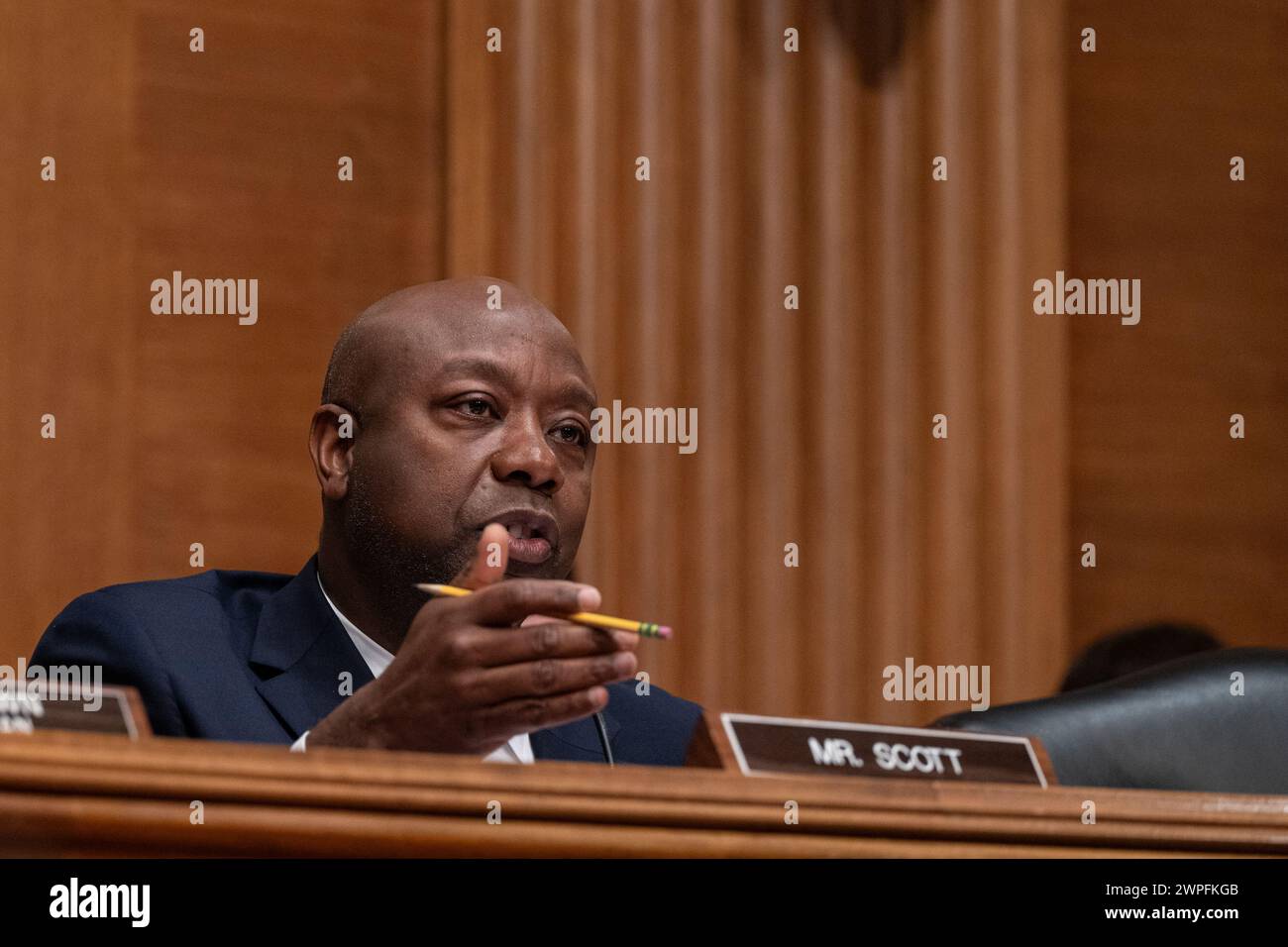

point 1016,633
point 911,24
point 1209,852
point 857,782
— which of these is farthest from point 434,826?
point 911,24

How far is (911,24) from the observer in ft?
10.5

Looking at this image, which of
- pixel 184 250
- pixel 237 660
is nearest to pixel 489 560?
pixel 237 660

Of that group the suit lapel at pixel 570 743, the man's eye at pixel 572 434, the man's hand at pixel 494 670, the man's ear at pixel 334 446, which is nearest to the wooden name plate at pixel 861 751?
the man's hand at pixel 494 670

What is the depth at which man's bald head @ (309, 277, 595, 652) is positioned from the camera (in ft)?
6.17

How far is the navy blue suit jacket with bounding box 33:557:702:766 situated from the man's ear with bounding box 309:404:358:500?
0.29 ft

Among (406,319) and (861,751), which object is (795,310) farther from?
(861,751)

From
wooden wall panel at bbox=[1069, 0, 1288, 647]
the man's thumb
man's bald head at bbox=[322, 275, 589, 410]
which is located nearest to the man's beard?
man's bald head at bbox=[322, 275, 589, 410]

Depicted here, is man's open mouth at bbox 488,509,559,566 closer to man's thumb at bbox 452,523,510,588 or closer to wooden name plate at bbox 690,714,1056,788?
man's thumb at bbox 452,523,510,588

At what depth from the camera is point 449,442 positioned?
1.88 m

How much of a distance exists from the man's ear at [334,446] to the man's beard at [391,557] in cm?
3

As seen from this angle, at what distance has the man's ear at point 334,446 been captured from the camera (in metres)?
2.00

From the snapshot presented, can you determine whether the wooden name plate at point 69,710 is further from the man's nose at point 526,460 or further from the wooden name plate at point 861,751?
the man's nose at point 526,460
